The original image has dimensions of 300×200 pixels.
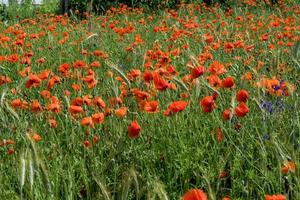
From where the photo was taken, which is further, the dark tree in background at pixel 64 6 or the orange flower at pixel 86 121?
the dark tree in background at pixel 64 6

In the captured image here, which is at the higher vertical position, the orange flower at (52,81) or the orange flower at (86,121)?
the orange flower at (52,81)

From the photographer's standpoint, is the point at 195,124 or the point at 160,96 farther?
the point at 160,96

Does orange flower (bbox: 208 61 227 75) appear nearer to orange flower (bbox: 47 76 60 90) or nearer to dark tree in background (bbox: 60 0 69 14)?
orange flower (bbox: 47 76 60 90)

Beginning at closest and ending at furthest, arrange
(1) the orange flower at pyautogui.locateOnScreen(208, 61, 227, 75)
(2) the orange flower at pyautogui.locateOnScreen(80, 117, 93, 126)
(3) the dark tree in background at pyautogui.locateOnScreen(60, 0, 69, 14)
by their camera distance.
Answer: (2) the orange flower at pyautogui.locateOnScreen(80, 117, 93, 126)
(1) the orange flower at pyautogui.locateOnScreen(208, 61, 227, 75)
(3) the dark tree in background at pyautogui.locateOnScreen(60, 0, 69, 14)

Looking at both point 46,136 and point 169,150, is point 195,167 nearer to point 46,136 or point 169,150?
point 169,150

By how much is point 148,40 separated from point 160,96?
297cm

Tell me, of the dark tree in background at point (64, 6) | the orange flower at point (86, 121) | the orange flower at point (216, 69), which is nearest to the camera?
the orange flower at point (86, 121)

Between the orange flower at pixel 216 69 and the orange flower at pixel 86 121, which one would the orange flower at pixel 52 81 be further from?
the orange flower at pixel 216 69

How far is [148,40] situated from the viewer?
5855 millimetres

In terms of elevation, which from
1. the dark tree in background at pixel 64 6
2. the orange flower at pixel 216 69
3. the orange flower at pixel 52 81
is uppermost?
the orange flower at pixel 216 69

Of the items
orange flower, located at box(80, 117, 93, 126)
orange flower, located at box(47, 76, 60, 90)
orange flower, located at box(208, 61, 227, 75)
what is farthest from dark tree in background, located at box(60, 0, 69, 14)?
orange flower, located at box(80, 117, 93, 126)

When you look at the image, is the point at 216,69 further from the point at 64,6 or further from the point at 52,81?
the point at 64,6

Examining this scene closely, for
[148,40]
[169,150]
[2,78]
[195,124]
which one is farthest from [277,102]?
[148,40]

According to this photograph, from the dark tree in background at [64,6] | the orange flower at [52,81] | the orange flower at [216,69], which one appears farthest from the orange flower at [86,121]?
the dark tree in background at [64,6]
